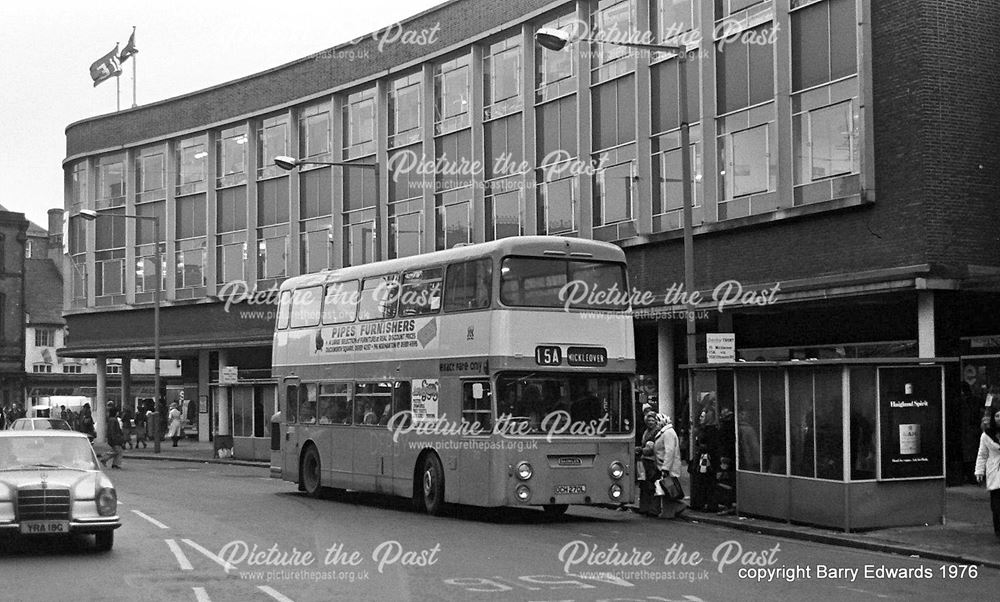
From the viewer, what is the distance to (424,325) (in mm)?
21594

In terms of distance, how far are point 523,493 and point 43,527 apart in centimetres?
722

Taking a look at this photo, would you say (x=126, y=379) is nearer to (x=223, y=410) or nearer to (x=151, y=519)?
(x=223, y=410)

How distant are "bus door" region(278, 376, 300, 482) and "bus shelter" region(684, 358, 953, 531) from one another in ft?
35.3

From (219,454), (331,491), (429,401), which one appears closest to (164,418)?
(219,454)

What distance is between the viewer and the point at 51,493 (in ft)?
50.1

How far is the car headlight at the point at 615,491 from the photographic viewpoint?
2023cm

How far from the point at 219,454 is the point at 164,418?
19985mm

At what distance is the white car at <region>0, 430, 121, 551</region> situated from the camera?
1516 cm

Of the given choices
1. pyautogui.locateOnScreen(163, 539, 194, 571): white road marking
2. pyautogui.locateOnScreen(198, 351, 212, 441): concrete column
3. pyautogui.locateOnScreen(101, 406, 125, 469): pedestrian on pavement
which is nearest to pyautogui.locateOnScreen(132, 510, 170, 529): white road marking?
pyautogui.locateOnScreen(163, 539, 194, 571): white road marking

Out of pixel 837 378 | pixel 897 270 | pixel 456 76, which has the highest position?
pixel 456 76

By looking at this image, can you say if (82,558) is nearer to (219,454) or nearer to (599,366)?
(599,366)

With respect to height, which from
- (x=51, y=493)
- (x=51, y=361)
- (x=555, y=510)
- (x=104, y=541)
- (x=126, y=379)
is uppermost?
(x=51, y=361)

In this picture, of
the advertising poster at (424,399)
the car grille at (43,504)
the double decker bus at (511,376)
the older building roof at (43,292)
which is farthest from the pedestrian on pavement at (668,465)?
the older building roof at (43,292)

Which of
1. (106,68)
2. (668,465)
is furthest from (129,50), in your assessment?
(668,465)
